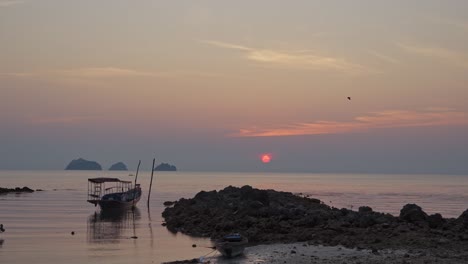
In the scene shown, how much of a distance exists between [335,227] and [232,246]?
9654mm

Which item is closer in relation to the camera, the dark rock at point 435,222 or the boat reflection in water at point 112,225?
the dark rock at point 435,222

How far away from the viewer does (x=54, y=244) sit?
3800 centimetres

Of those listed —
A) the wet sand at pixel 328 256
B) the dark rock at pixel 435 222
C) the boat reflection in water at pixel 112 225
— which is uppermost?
the dark rock at pixel 435 222

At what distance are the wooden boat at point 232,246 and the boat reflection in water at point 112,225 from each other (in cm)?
1304

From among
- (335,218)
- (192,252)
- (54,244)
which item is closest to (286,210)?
(335,218)

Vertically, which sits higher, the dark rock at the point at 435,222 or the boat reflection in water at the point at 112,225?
the dark rock at the point at 435,222

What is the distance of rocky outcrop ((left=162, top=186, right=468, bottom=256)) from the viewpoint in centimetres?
3225

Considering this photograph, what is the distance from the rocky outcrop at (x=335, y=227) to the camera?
106 feet

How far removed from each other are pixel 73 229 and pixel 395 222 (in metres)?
27.2

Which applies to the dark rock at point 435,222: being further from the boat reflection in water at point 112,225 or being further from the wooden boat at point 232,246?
the boat reflection in water at point 112,225

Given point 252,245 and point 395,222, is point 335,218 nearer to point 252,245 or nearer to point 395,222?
point 395,222

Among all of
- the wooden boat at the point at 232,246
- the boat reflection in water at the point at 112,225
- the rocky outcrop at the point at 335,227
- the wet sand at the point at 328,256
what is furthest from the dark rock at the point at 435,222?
the boat reflection in water at the point at 112,225

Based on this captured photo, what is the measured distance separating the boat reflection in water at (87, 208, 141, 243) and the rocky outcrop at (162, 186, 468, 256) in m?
4.52

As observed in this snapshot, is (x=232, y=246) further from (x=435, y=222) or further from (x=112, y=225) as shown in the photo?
(x=112, y=225)
